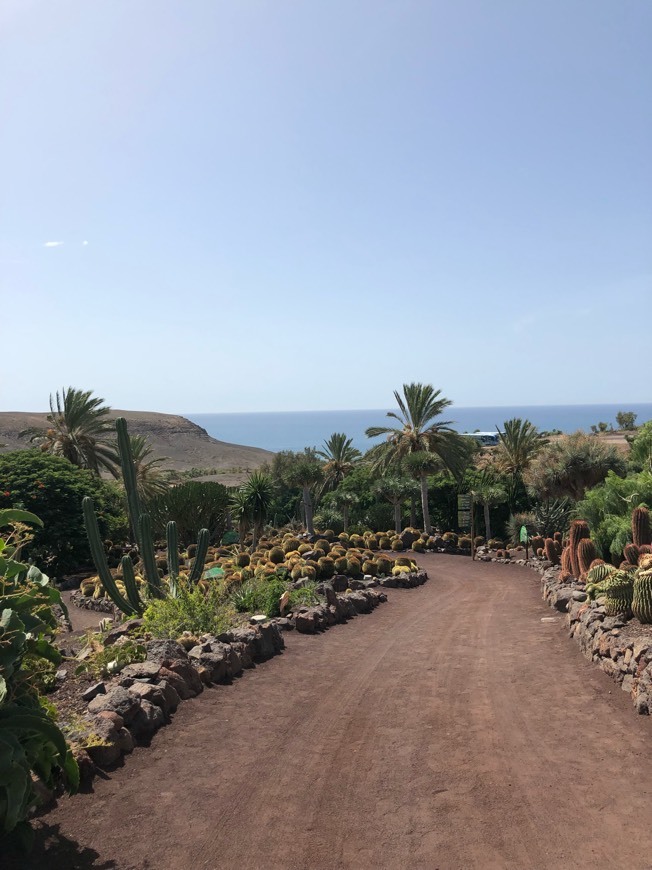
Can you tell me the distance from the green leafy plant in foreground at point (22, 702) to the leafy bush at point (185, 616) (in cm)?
587

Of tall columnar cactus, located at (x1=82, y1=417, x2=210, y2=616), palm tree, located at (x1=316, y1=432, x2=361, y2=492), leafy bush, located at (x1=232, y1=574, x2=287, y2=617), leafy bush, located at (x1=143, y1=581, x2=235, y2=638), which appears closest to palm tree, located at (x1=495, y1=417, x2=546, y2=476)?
palm tree, located at (x1=316, y1=432, x2=361, y2=492)

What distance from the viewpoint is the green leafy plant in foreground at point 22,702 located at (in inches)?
173

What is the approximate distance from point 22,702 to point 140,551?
9.71 m

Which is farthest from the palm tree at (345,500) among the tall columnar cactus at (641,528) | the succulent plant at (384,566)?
the tall columnar cactus at (641,528)

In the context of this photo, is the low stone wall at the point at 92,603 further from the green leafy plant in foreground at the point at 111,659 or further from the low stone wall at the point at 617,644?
the low stone wall at the point at 617,644

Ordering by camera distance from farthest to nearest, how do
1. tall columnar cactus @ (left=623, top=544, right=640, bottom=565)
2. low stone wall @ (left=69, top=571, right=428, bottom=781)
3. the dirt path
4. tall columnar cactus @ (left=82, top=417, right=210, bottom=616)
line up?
1. tall columnar cactus @ (left=623, top=544, right=640, bottom=565)
2. tall columnar cactus @ (left=82, top=417, right=210, bottom=616)
3. low stone wall @ (left=69, top=571, right=428, bottom=781)
4. the dirt path

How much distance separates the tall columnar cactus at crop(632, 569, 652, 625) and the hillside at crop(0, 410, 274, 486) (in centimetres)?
8912

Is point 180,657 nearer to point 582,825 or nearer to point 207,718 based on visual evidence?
point 207,718

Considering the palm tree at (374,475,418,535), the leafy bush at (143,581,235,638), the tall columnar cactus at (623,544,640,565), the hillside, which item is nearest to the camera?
the leafy bush at (143,581,235,638)

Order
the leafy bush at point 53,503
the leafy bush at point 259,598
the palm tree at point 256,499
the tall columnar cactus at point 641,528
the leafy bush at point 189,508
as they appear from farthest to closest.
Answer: the leafy bush at point 189,508
the palm tree at point 256,499
the leafy bush at point 53,503
the tall columnar cactus at point 641,528
the leafy bush at point 259,598

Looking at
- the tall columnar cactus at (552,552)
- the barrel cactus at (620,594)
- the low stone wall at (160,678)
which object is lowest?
the tall columnar cactus at (552,552)

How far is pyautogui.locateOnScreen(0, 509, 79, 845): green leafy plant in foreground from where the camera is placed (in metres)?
4.38

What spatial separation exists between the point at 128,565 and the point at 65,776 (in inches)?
320

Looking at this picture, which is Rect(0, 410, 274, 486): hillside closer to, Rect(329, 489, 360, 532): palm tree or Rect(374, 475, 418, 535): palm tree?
Rect(329, 489, 360, 532): palm tree
